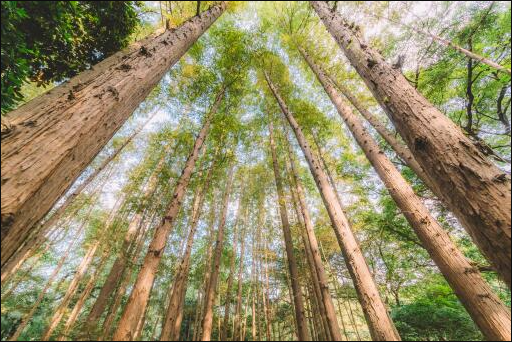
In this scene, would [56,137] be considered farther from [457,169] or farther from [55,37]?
[457,169]

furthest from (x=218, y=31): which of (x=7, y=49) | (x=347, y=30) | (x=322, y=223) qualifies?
(x=322, y=223)

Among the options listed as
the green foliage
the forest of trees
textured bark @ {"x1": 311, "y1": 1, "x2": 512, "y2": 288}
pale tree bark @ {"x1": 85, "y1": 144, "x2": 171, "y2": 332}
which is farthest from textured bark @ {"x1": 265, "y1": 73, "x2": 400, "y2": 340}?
pale tree bark @ {"x1": 85, "y1": 144, "x2": 171, "y2": 332}

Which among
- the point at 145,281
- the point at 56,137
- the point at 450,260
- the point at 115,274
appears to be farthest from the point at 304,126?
the point at 115,274

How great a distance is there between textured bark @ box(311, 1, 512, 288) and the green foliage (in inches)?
113

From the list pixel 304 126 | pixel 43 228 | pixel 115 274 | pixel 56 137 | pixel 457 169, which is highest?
pixel 304 126

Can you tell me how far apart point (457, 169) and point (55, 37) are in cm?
393

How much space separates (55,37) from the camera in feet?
8.22

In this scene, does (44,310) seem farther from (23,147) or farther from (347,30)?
(347,30)

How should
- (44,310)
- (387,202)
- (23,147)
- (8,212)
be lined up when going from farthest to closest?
(44,310)
(387,202)
(23,147)
(8,212)

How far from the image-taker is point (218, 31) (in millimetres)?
7738

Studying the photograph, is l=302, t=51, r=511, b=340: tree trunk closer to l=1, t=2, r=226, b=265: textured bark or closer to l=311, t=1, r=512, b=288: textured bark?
l=311, t=1, r=512, b=288: textured bark

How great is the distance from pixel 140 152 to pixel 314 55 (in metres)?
10.4

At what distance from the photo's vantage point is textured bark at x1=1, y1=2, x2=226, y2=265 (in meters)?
1.12

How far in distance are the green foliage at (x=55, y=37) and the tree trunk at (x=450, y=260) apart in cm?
415
